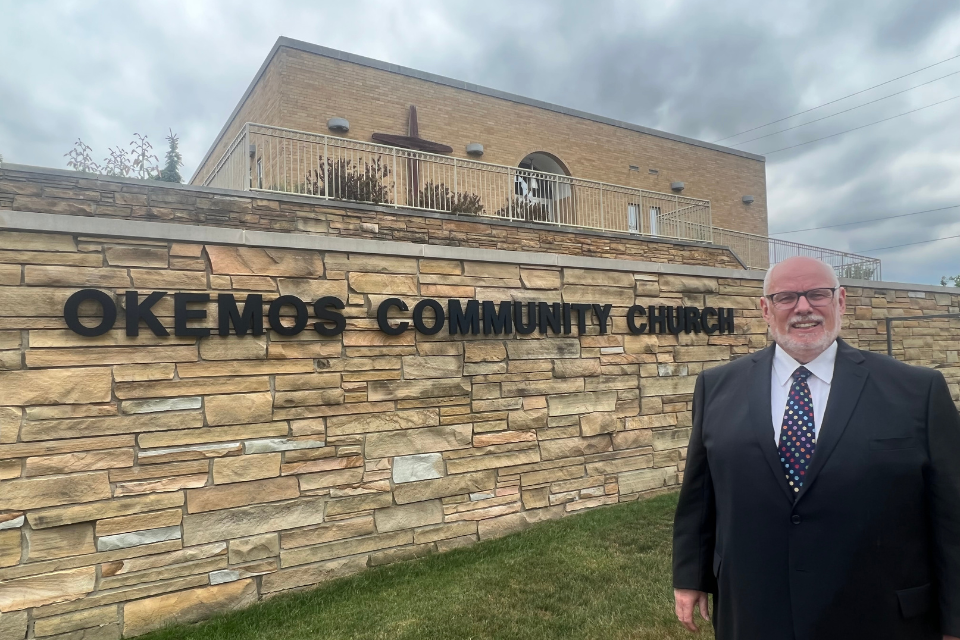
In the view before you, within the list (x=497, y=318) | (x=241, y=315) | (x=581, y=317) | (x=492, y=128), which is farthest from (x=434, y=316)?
(x=492, y=128)

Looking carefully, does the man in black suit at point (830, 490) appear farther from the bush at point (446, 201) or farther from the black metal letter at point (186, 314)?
the bush at point (446, 201)

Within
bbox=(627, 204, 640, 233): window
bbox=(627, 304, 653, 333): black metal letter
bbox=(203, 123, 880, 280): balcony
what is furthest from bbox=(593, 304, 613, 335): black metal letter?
bbox=(627, 204, 640, 233): window

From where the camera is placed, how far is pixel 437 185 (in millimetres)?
8508

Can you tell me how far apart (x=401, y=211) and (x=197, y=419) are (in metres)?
3.10

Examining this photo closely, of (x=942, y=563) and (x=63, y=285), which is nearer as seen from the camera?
(x=942, y=563)

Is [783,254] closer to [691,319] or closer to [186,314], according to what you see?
[691,319]

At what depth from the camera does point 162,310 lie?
13.9 feet

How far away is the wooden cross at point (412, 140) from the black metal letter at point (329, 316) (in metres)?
7.73

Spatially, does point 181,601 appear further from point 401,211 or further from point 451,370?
point 401,211

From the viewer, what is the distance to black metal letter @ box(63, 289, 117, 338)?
3.90m

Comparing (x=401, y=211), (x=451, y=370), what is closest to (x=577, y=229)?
(x=401, y=211)

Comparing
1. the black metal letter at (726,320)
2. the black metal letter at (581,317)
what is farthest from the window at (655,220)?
the black metal letter at (581,317)

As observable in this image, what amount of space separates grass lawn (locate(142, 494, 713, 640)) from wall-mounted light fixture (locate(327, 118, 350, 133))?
8.97 m

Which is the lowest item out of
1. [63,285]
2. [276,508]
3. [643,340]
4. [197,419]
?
[276,508]
